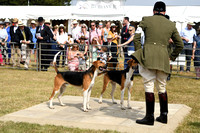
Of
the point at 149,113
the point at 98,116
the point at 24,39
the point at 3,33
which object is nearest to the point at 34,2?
the point at 3,33

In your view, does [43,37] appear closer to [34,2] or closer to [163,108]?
[163,108]

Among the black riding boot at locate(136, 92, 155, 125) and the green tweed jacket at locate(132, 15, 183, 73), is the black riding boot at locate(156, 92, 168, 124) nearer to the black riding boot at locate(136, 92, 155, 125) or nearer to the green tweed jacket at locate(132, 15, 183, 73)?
the black riding boot at locate(136, 92, 155, 125)

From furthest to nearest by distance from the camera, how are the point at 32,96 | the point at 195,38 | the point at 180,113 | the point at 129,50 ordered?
the point at 195,38, the point at 129,50, the point at 32,96, the point at 180,113

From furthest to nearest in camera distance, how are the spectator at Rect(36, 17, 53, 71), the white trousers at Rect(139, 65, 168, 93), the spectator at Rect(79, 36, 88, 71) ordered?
the spectator at Rect(36, 17, 53, 71) → the spectator at Rect(79, 36, 88, 71) → the white trousers at Rect(139, 65, 168, 93)

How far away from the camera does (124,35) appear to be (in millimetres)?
13875

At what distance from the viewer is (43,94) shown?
989cm

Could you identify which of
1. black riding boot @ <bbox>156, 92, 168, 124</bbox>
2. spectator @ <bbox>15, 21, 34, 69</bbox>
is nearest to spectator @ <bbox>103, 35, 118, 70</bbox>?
spectator @ <bbox>15, 21, 34, 69</bbox>

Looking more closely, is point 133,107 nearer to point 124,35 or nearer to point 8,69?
point 124,35

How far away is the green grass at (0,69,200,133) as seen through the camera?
6188mm

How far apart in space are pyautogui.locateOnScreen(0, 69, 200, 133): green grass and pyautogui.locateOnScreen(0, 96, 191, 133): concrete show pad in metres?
0.23

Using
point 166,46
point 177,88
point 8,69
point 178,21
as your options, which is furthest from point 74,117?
point 178,21

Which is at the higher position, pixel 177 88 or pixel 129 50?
pixel 129 50

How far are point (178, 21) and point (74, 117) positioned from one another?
15.8 metres

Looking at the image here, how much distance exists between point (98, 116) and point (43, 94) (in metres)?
3.37
